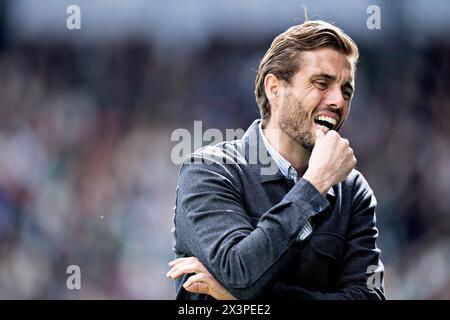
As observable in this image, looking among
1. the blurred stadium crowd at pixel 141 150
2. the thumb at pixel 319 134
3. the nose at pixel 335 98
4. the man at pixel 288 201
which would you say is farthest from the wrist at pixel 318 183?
the blurred stadium crowd at pixel 141 150

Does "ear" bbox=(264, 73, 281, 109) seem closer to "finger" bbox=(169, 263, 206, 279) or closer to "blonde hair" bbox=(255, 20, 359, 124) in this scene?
"blonde hair" bbox=(255, 20, 359, 124)

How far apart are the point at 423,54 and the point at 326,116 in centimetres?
340

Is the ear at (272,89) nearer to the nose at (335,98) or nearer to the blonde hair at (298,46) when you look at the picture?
the blonde hair at (298,46)

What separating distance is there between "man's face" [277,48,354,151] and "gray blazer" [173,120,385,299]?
0.13m

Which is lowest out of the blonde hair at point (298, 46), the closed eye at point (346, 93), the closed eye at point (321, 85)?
the closed eye at point (346, 93)

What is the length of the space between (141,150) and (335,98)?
10.4ft

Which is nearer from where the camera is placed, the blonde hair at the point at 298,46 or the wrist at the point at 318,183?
the wrist at the point at 318,183

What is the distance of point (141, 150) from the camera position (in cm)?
510

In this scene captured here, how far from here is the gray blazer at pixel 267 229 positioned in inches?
69.0

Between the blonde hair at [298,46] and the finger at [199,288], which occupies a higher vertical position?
the blonde hair at [298,46]

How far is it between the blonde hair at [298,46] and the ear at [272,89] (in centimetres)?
2

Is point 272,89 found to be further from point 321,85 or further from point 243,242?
point 243,242

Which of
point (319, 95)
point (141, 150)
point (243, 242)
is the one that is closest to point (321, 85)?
point (319, 95)
